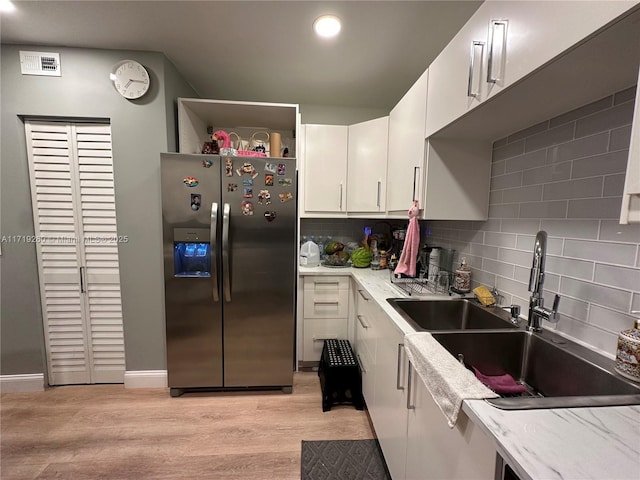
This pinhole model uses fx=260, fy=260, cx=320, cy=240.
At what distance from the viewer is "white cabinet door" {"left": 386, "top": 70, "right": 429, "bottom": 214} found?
149 cm

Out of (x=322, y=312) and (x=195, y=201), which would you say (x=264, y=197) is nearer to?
(x=195, y=201)

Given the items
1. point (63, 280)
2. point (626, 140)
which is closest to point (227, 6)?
point (626, 140)

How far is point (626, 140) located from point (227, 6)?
6.15ft

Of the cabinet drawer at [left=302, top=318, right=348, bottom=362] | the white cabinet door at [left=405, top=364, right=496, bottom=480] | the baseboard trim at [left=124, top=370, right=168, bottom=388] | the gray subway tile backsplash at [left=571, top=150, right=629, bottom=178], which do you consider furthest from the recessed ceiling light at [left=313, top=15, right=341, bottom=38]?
the baseboard trim at [left=124, top=370, right=168, bottom=388]

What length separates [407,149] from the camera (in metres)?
1.69

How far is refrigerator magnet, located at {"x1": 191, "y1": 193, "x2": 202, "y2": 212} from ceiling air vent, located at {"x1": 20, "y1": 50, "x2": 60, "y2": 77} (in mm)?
1289

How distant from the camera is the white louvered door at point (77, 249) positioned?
1.92m

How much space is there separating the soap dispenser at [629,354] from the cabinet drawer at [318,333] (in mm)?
1694

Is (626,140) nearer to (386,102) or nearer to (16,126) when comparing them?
(386,102)

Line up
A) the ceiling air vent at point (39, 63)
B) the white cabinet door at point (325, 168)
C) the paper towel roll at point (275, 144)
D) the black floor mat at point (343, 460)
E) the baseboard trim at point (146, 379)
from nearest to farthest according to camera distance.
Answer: the black floor mat at point (343, 460) < the ceiling air vent at point (39, 63) < the baseboard trim at point (146, 379) < the paper towel roll at point (275, 144) < the white cabinet door at point (325, 168)

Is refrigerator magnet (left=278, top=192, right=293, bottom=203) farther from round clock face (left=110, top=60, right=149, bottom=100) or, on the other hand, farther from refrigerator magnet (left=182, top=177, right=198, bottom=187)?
round clock face (left=110, top=60, right=149, bottom=100)

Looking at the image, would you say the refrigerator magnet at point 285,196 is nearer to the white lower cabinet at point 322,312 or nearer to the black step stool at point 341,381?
the white lower cabinet at point 322,312

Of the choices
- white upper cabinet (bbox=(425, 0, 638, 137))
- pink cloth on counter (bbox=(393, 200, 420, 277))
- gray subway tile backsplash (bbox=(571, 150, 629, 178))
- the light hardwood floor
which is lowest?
the light hardwood floor

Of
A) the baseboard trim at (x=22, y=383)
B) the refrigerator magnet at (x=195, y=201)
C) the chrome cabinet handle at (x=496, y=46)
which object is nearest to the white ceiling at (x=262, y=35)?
the chrome cabinet handle at (x=496, y=46)
